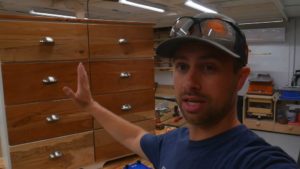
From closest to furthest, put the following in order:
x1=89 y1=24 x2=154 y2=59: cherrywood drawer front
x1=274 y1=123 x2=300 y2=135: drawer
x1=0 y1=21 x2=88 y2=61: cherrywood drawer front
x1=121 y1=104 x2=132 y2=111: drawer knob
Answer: x1=0 y1=21 x2=88 y2=61: cherrywood drawer front, x1=89 y1=24 x2=154 y2=59: cherrywood drawer front, x1=121 y1=104 x2=132 y2=111: drawer knob, x1=274 y1=123 x2=300 y2=135: drawer

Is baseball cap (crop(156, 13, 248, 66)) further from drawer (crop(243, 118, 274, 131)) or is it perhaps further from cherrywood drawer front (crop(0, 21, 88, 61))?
drawer (crop(243, 118, 274, 131))

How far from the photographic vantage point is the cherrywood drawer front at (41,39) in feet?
3.49

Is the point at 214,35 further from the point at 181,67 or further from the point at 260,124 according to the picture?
the point at 260,124

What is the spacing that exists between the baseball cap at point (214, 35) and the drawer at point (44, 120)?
704mm

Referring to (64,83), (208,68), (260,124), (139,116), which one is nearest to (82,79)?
(64,83)

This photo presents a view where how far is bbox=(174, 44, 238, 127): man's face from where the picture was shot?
0.67 meters

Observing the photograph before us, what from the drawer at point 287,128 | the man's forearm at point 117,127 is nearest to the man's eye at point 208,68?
the man's forearm at point 117,127

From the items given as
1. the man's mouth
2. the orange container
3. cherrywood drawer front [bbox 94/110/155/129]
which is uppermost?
the man's mouth

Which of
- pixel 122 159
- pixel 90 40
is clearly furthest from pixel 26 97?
pixel 122 159

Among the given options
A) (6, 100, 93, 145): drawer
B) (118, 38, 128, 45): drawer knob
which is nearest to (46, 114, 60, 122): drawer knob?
(6, 100, 93, 145): drawer

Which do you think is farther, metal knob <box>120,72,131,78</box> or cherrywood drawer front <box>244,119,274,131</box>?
cherrywood drawer front <box>244,119,274,131</box>

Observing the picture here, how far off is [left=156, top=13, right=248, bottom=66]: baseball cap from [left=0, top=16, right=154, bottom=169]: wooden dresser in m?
0.64

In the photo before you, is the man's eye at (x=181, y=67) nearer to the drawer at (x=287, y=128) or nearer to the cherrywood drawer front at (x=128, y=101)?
the cherrywood drawer front at (x=128, y=101)

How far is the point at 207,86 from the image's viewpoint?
67 cm
